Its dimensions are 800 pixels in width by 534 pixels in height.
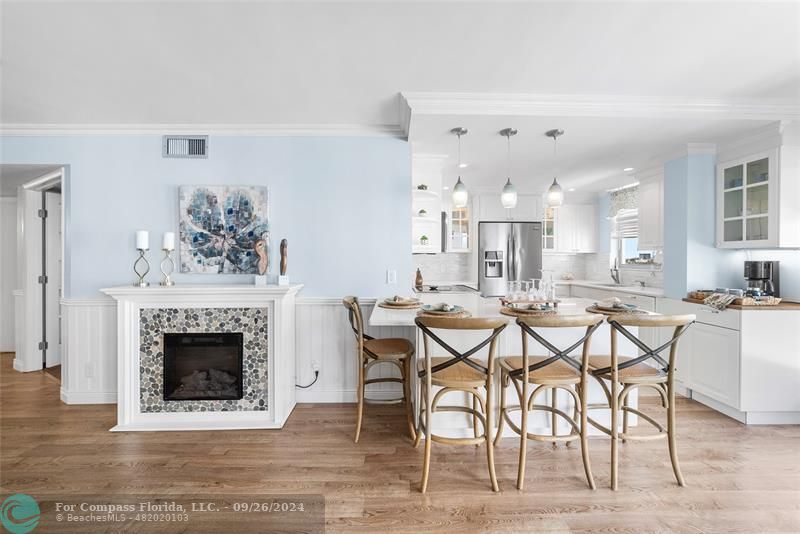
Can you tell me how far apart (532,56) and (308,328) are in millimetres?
2663

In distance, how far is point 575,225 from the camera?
20.1 feet

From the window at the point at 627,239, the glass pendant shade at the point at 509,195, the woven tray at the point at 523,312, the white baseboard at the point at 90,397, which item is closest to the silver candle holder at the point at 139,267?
the white baseboard at the point at 90,397

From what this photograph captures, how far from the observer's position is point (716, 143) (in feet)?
11.6

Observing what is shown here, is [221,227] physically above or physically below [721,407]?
above

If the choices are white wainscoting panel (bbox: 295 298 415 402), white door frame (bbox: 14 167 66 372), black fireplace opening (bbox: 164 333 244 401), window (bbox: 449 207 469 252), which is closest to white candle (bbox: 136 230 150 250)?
black fireplace opening (bbox: 164 333 244 401)

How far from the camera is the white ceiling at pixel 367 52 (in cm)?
192

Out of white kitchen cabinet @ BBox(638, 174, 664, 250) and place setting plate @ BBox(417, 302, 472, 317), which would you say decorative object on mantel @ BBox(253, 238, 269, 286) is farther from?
white kitchen cabinet @ BBox(638, 174, 664, 250)

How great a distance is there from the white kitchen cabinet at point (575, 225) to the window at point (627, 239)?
1.25 ft

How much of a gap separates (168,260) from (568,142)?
12.2ft

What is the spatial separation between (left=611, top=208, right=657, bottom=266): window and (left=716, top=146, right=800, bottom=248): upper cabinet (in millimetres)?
1735

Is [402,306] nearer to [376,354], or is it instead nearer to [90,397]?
[376,354]

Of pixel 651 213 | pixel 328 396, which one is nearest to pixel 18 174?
pixel 328 396

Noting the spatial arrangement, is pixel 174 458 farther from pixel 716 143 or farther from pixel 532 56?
pixel 716 143

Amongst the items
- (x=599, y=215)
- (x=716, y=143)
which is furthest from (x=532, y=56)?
(x=599, y=215)
